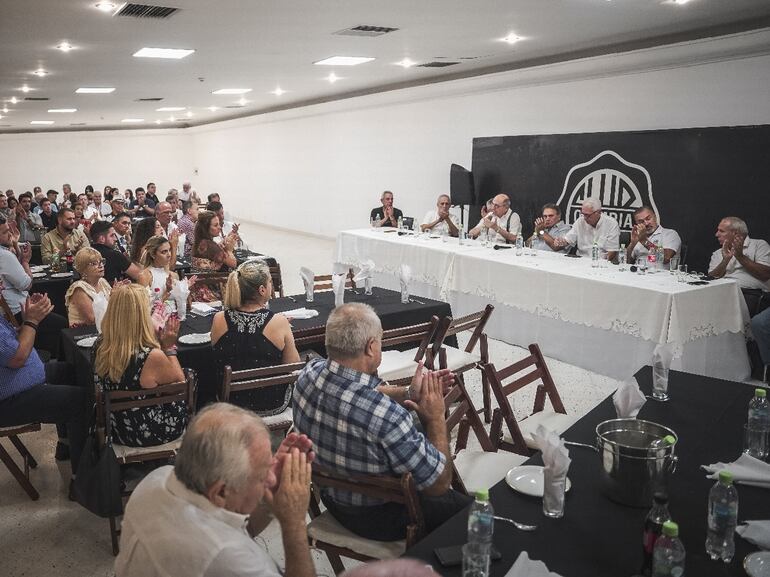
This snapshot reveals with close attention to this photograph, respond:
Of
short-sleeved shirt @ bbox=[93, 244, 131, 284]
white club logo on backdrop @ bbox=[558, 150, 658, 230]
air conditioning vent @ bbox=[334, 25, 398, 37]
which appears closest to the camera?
short-sleeved shirt @ bbox=[93, 244, 131, 284]

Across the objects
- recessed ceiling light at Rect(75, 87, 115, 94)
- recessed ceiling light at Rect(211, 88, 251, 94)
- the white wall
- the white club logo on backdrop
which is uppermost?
recessed ceiling light at Rect(211, 88, 251, 94)

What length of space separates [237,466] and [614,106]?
24.5ft

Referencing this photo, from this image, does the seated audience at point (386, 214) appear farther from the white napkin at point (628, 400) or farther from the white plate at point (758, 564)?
the white plate at point (758, 564)

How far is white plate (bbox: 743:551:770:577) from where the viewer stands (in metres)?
1.56

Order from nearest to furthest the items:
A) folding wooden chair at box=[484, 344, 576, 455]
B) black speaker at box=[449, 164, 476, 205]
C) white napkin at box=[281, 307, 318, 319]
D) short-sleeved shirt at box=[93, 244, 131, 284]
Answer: folding wooden chair at box=[484, 344, 576, 455], white napkin at box=[281, 307, 318, 319], short-sleeved shirt at box=[93, 244, 131, 284], black speaker at box=[449, 164, 476, 205]

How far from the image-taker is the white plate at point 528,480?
201 centimetres

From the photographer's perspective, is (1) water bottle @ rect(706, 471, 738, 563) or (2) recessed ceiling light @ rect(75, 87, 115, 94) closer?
(1) water bottle @ rect(706, 471, 738, 563)

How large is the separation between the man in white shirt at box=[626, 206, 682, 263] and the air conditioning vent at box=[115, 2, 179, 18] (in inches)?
183

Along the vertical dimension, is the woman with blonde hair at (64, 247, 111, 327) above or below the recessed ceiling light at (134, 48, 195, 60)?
below

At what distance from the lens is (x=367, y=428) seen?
208 cm

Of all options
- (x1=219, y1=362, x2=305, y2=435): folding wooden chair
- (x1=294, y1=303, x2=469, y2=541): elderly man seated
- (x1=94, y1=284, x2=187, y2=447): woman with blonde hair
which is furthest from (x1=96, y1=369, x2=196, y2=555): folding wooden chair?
(x1=294, y1=303, x2=469, y2=541): elderly man seated

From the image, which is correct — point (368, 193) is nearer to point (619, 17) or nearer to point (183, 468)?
point (619, 17)

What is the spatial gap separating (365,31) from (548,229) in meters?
2.93

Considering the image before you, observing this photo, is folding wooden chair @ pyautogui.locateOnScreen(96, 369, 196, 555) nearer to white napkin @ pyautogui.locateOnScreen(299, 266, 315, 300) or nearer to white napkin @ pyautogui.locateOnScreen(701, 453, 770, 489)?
white napkin @ pyautogui.locateOnScreen(299, 266, 315, 300)
